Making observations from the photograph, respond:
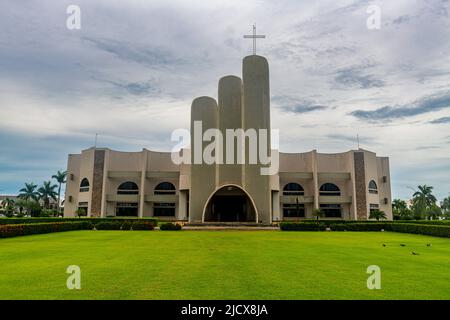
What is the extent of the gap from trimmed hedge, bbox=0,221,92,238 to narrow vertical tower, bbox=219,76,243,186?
17785 millimetres

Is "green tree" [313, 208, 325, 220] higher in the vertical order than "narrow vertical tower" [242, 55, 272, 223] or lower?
lower

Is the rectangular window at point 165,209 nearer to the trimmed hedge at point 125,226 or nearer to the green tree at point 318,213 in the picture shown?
the green tree at point 318,213

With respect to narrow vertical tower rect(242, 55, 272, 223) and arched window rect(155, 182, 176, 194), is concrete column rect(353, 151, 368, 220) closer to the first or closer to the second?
narrow vertical tower rect(242, 55, 272, 223)

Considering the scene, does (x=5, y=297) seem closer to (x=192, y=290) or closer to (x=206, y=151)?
(x=192, y=290)

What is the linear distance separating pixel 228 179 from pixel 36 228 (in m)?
23.4

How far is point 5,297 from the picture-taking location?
639 centimetres

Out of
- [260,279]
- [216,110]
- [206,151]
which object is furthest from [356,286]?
[216,110]

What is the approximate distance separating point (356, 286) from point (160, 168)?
4982 centimetres

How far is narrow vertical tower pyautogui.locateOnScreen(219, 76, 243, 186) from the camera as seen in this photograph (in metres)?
43.4

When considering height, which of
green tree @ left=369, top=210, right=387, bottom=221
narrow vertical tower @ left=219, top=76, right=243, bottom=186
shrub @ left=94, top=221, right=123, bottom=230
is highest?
narrow vertical tower @ left=219, top=76, right=243, bottom=186

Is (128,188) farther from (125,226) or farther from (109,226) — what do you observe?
(125,226)

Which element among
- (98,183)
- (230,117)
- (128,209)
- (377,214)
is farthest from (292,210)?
(98,183)

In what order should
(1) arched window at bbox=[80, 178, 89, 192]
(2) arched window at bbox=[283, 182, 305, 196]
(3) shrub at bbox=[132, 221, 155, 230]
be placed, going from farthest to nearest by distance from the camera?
1. (2) arched window at bbox=[283, 182, 305, 196]
2. (1) arched window at bbox=[80, 178, 89, 192]
3. (3) shrub at bbox=[132, 221, 155, 230]

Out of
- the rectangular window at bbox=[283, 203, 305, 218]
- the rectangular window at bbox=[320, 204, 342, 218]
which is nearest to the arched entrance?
the rectangular window at bbox=[283, 203, 305, 218]
